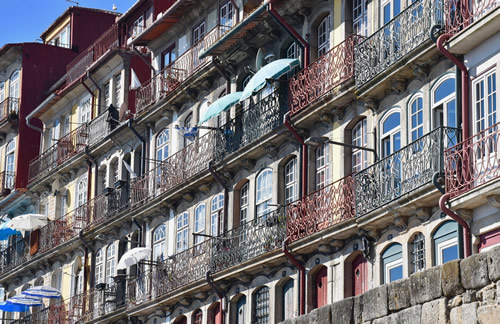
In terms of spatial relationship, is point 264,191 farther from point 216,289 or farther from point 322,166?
point 322,166

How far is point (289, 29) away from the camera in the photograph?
3070 centimetres

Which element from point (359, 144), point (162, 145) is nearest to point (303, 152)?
point (359, 144)

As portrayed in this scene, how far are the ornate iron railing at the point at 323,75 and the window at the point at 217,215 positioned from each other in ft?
15.3

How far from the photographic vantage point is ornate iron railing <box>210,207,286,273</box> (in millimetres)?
29969

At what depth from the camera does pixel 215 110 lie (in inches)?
1238

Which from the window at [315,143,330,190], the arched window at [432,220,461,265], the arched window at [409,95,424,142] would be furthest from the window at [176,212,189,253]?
the arched window at [432,220,461,265]

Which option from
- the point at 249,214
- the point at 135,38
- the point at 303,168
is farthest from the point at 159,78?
the point at 303,168

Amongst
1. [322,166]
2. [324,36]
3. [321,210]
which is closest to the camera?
[321,210]

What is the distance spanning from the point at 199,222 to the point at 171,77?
4.26 m

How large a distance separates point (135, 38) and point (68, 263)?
827 centimetres

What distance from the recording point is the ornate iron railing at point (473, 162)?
861 inches

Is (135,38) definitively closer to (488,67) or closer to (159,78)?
(159,78)

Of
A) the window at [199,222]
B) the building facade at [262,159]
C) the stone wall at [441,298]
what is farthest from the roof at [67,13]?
the stone wall at [441,298]

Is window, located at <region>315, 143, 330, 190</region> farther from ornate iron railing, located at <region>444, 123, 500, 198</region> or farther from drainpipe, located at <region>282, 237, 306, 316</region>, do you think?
ornate iron railing, located at <region>444, 123, 500, 198</region>
